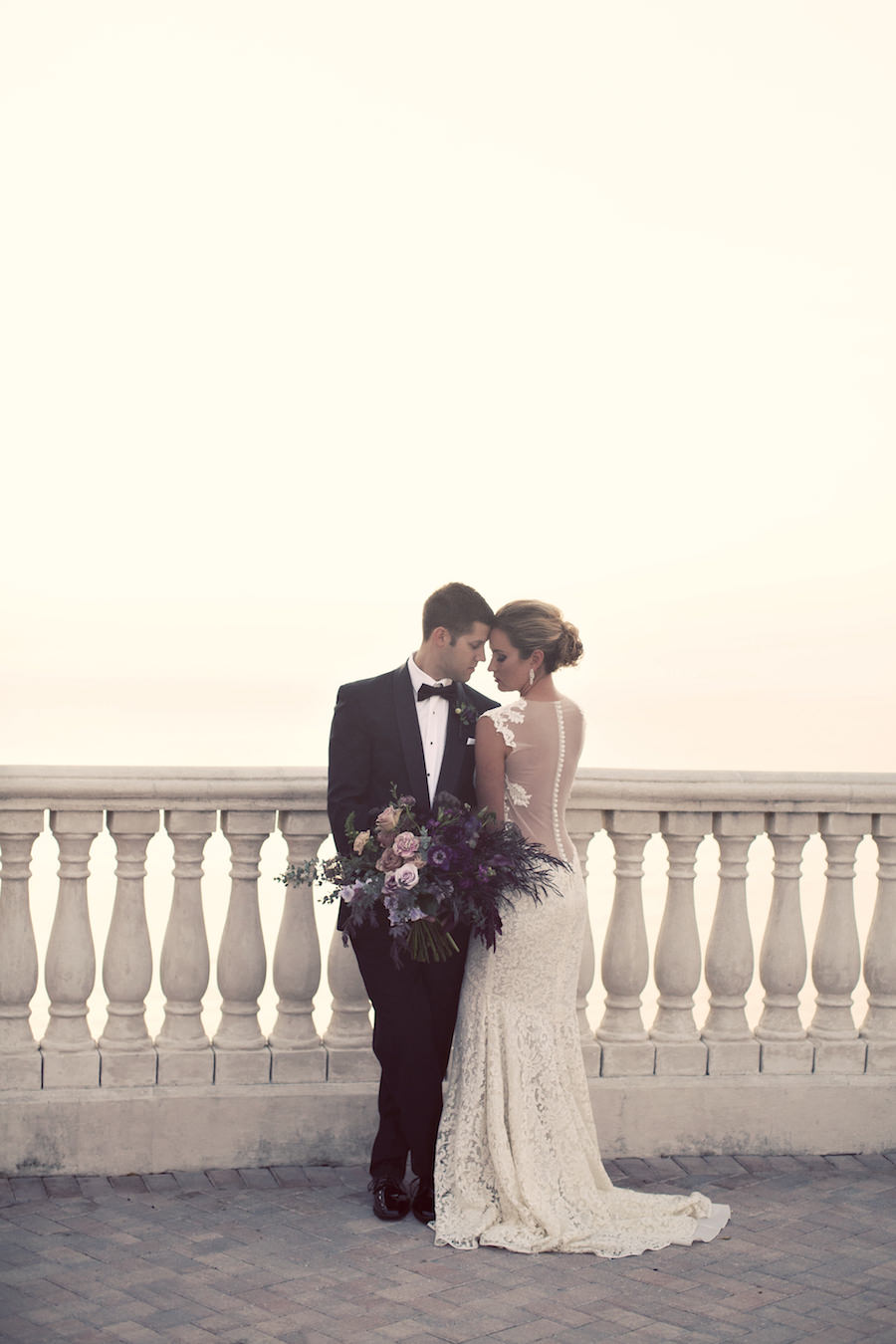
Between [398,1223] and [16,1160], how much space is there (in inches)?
56.8

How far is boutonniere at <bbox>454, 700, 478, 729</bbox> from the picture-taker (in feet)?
16.2

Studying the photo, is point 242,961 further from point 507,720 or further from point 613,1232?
point 613,1232

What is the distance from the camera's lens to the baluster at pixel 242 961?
5340 millimetres

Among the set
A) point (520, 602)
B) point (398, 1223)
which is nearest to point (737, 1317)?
point (398, 1223)

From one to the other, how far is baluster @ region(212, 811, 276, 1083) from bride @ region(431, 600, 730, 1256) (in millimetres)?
844

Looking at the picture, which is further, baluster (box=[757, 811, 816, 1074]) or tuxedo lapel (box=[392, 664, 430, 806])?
baluster (box=[757, 811, 816, 1074])

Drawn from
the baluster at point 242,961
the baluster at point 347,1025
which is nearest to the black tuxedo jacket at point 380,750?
the baluster at point 242,961

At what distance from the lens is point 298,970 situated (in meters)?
5.40

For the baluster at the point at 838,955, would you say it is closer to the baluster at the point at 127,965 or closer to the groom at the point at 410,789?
the groom at the point at 410,789

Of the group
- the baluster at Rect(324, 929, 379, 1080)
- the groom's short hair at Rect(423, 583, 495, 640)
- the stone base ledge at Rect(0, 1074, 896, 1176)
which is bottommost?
the stone base ledge at Rect(0, 1074, 896, 1176)

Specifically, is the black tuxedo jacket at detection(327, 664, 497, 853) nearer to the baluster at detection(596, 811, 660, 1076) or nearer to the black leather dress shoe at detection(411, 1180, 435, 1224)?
the baluster at detection(596, 811, 660, 1076)

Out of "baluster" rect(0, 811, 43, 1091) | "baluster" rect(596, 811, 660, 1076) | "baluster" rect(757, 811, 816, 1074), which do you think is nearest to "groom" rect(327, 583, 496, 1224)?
"baluster" rect(596, 811, 660, 1076)

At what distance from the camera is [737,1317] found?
13.7 feet

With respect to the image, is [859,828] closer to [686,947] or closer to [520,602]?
[686,947]
